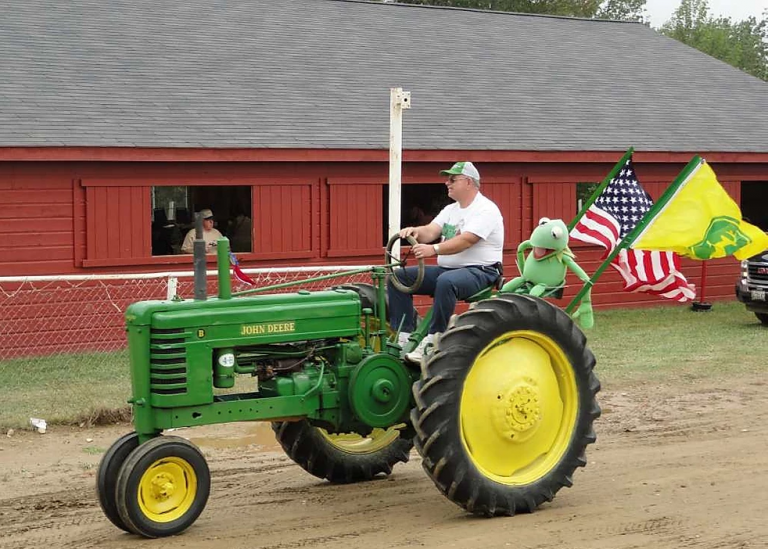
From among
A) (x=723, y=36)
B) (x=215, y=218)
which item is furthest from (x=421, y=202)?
(x=723, y=36)

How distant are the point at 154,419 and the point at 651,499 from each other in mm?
3099

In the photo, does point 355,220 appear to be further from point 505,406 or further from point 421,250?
point 505,406

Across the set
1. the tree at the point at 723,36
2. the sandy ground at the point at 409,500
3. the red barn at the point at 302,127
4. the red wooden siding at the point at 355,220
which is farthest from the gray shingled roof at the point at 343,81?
the tree at the point at 723,36

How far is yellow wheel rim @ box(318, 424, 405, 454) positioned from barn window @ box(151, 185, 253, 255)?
8559 mm

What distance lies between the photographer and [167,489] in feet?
21.9

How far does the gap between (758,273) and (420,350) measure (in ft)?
36.6

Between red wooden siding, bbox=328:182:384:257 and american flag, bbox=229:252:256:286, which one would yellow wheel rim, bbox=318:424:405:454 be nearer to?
american flag, bbox=229:252:256:286

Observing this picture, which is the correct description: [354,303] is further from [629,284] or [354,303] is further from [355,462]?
[629,284]

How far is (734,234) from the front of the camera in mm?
8648

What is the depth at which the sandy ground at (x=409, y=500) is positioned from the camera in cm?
675

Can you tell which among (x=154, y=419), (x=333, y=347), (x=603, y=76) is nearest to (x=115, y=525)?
(x=154, y=419)

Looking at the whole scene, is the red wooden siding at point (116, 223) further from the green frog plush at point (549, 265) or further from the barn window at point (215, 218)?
the green frog plush at point (549, 265)

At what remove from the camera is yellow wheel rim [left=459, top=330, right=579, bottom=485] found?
7254 millimetres

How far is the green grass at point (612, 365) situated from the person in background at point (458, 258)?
12.4 ft
